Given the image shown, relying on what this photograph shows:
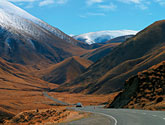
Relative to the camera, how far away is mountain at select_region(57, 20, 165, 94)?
15200 centimetres

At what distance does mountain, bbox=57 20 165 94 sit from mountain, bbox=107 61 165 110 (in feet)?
296

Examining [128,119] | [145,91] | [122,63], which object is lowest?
[128,119]

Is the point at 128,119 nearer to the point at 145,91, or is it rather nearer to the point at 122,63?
the point at 145,91

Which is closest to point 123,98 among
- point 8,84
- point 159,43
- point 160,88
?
point 160,88

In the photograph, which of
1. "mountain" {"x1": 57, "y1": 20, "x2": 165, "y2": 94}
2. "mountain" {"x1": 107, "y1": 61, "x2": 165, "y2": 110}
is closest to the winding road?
"mountain" {"x1": 107, "y1": 61, "x2": 165, "y2": 110}

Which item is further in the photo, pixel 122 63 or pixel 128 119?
pixel 122 63

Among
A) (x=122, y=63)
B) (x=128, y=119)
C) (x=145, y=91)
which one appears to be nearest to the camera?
(x=128, y=119)

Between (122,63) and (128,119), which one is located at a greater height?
(122,63)

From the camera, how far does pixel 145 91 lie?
49.1 metres

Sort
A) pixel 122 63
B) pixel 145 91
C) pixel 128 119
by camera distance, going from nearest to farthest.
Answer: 1. pixel 128 119
2. pixel 145 91
3. pixel 122 63

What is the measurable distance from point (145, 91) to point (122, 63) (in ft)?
396

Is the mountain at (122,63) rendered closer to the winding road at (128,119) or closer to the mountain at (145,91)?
the mountain at (145,91)

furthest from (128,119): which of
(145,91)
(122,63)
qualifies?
(122,63)

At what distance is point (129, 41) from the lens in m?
194
